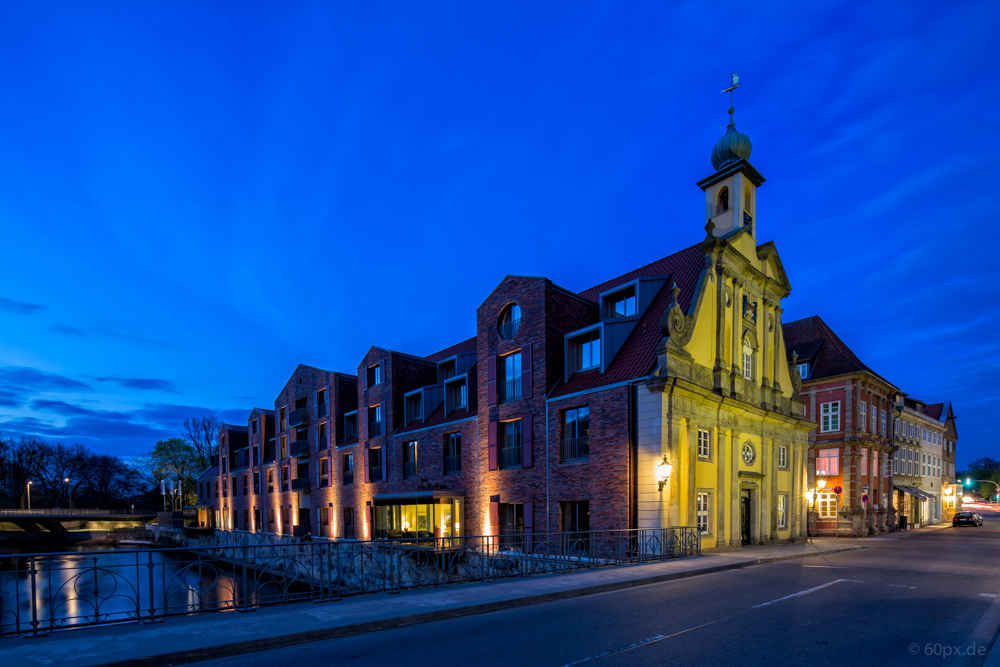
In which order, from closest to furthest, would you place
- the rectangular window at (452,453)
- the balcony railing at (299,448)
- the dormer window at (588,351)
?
the dormer window at (588,351) < the rectangular window at (452,453) < the balcony railing at (299,448)

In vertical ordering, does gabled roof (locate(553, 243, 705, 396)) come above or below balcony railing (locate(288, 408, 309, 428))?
above

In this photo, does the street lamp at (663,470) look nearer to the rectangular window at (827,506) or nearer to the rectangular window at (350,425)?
the rectangular window at (827,506)

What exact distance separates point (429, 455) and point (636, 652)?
24329mm

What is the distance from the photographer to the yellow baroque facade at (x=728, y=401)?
19.6m

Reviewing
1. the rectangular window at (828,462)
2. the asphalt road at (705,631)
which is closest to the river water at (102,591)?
the asphalt road at (705,631)

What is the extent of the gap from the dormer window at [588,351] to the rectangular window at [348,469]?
21627 millimetres

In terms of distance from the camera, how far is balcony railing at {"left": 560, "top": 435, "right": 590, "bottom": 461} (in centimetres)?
2177

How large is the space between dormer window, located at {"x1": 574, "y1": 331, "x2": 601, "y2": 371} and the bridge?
67210mm

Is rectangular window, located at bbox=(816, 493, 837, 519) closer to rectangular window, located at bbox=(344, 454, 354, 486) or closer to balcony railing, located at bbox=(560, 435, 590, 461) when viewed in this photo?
balcony railing, located at bbox=(560, 435, 590, 461)

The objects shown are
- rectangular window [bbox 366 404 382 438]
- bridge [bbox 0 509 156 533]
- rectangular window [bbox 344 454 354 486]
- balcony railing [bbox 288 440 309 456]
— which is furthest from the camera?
bridge [bbox 0 509 156 533]

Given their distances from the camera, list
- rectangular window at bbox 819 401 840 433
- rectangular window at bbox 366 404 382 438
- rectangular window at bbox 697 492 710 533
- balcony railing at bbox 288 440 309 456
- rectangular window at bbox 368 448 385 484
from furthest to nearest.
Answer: balcony railing at bbox 288 440 309 456
rectangular window at bbox 819 401 840 433
rectangular window at bbox 366 404 382 438
rectangular window at bbox 368 448 385 484
rectangular window at bbox 697 492 710 533

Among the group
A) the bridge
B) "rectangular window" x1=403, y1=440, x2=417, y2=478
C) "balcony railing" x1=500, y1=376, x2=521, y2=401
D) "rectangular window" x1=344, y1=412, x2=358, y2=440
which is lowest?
the bridge

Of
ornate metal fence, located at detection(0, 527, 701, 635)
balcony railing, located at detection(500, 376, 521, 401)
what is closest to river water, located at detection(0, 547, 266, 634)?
ornate metal fence, located at detection(0, 527, 701, 635)

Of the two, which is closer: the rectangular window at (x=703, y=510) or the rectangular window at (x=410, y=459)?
the rectangular window at (x=703, y=510)
